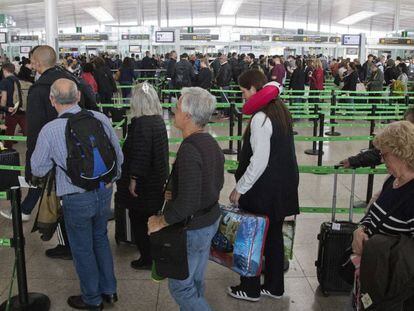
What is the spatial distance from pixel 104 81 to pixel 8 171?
5289 mm

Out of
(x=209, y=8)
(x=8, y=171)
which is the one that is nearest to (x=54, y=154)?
(x=8, y=171)

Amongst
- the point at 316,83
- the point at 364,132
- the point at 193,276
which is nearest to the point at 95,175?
the point at 193,276

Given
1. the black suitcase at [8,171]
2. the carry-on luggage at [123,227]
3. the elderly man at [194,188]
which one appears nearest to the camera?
the elderly man at [194,188]

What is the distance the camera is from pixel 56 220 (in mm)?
3305

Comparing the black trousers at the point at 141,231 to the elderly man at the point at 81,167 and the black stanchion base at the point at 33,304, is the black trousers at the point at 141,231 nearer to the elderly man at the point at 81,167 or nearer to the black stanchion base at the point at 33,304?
the elderly man at the point at 81,167

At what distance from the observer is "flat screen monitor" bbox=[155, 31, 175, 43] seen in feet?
68.3

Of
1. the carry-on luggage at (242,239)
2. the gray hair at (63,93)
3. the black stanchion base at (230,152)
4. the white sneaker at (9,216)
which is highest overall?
the gray hair at (63,93)

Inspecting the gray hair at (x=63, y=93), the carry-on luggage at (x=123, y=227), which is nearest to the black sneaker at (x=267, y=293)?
the carry-on luggage at (x=123, y=227)

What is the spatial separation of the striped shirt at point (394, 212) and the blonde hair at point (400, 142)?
13cm

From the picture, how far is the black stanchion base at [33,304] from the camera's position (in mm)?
3445

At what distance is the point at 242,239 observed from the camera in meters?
3.18

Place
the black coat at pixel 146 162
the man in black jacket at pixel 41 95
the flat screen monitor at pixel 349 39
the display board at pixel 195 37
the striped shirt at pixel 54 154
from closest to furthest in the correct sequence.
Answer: the striped shirt at pixel 54 154
the black coat at pixel 146 162
the man in black jacket at pixel 41 95
the flat screen monitor at pixel 349 39
the display board at pixel 195 37

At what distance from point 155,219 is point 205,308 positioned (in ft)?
2.10

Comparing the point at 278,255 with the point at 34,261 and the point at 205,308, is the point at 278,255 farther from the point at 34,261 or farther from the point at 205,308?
the point at 34,261
